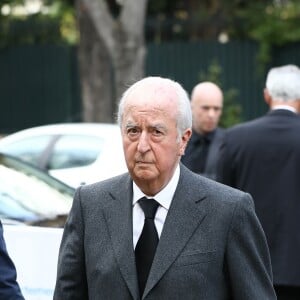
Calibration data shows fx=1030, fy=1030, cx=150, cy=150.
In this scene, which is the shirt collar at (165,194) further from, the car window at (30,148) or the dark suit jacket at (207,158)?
the car window at (30,148)

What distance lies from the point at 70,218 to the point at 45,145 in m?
7.60

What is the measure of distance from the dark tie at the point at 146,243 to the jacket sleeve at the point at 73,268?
22 centimetres

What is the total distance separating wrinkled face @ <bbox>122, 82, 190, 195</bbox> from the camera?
139 inches

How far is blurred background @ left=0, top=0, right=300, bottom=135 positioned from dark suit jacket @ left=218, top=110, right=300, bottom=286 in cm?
1295

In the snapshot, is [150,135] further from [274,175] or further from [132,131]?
[274,175]

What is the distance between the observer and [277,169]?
5934 mm

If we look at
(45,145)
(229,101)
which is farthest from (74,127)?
(229,101)

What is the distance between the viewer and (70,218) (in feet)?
12.4

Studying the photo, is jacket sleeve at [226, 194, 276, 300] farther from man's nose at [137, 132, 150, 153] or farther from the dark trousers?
the dark trousers

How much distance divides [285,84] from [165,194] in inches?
104

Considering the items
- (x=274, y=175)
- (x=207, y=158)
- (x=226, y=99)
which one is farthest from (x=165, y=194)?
(x=226, y=99)

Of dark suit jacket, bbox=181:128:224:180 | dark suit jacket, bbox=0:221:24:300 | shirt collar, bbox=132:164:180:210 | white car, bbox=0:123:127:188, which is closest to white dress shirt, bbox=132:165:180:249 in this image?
shirt collar, bbox=132:164:180:210

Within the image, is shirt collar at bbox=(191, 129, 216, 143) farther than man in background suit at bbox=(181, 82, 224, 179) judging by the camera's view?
Yes

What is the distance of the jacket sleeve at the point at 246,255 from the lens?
3592 millimetres
